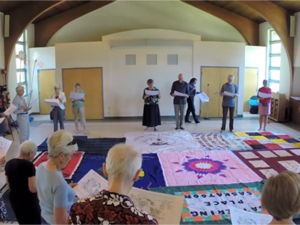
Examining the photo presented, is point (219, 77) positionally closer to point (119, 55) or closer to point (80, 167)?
point (119, 55)

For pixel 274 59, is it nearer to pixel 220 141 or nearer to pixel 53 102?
pixel 220 141

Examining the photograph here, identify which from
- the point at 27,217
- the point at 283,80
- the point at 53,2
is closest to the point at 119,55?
the point at 53,2

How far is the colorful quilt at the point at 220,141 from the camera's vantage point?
676 cm

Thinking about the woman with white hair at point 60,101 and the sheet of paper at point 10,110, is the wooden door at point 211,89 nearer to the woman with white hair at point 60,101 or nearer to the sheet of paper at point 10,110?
the woman with white hair at point 60,101

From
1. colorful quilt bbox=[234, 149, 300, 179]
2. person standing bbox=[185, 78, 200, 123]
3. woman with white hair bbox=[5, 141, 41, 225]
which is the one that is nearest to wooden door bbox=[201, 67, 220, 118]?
person standing bbox=[185, 78, 200, 123]

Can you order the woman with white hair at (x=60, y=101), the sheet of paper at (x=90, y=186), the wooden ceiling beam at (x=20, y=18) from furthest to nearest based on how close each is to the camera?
the wooden ceiling beam at (x=20, y=18), the woman with white hair at (x=60, y=101), the sheet of paper at (x=90, y=186)

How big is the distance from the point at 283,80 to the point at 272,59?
135cm

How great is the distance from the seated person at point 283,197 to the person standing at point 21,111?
5.79 m

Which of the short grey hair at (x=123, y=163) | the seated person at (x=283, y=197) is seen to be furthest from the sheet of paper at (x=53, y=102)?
the seated person at (x=283, y=197)

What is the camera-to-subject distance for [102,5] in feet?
34.6

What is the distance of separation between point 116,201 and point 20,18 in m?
8.49

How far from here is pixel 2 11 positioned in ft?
28.1

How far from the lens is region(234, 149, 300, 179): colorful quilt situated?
5.31 metres

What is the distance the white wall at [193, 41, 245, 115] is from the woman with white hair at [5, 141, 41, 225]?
8349 mm
